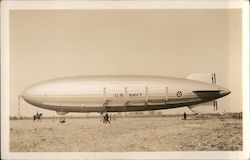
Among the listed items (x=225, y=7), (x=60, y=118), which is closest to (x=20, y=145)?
(x=60, y=118)

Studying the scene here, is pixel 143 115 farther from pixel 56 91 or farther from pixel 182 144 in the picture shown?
pixel 56 91

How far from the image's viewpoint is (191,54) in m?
2.66

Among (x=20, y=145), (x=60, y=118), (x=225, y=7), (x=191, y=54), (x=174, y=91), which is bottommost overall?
(x=20, y=145)

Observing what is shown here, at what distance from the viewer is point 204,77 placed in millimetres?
2648

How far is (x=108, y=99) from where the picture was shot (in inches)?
104

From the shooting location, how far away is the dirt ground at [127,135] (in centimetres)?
259

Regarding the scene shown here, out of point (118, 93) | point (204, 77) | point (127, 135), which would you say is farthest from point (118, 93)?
point (204, 77)

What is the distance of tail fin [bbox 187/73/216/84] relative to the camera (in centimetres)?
264

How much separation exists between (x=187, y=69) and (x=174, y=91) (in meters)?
0.17

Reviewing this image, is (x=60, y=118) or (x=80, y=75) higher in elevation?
(x=80, y=75)

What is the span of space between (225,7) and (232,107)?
665mm

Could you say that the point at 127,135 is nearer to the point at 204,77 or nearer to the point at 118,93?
the point at 118,93

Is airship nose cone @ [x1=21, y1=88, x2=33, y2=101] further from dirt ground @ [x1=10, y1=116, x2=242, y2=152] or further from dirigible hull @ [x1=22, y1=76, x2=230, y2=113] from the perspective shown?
dirt ground @ [x1=10, y1=116, x2=242, y2=152]

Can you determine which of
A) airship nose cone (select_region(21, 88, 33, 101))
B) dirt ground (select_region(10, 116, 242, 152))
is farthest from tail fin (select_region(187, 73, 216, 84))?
airship nose cone (select_region(21, 88, 33, 101))
